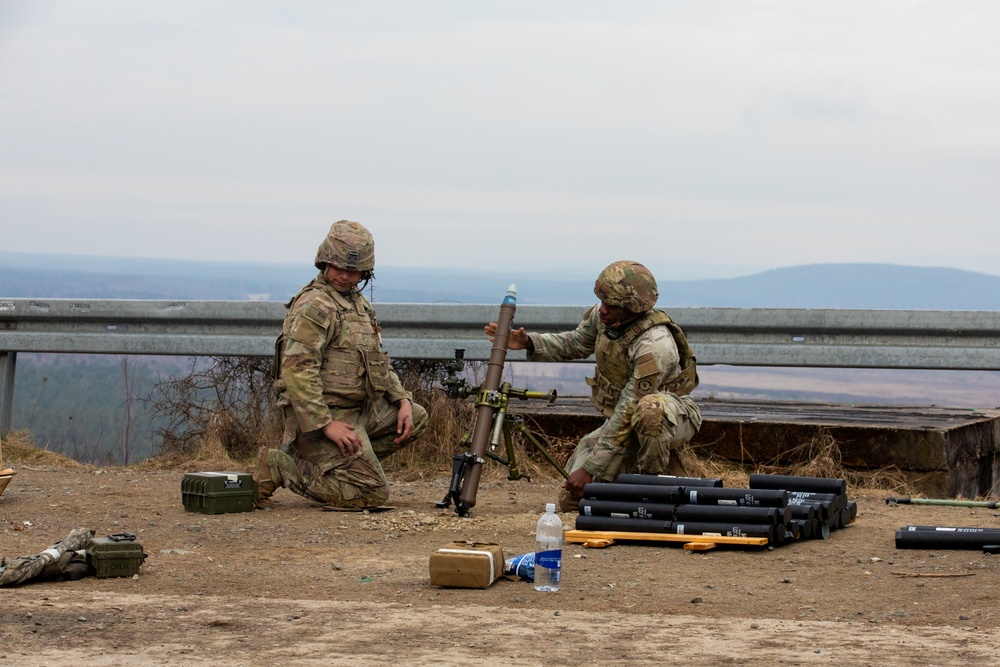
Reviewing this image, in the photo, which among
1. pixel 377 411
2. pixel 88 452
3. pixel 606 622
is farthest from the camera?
pixel 88 452

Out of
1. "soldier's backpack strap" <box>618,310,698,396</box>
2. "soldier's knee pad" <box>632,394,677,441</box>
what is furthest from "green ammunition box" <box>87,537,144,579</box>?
"soldier's backpack strap" <box>618,310,698,396</box>

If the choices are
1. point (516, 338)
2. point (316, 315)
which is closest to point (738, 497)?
point (516, 338)

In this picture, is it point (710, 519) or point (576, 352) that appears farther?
point (576, 352)

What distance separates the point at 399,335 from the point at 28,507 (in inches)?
130

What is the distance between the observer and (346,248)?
938 cm

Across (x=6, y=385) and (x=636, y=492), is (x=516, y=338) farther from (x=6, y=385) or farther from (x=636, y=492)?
(x=6, y=385)

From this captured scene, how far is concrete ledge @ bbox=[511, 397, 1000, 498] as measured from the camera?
10.2m

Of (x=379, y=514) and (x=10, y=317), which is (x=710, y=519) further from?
(x=10, y=317)

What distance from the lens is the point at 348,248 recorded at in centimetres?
938

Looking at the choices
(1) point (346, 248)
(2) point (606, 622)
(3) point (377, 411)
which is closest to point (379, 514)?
(3) point (377, 411)

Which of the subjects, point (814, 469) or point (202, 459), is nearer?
point (814, 469)

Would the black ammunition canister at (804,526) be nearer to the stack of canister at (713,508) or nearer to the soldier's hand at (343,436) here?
the stack of canister at (713,508)

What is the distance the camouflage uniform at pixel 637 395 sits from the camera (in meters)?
9.04

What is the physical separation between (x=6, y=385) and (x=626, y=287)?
563 cm
